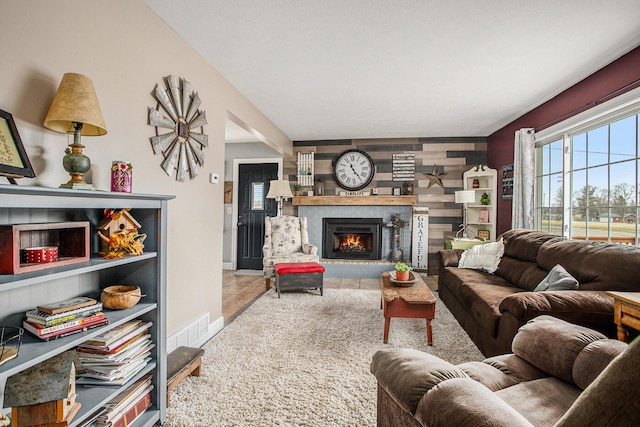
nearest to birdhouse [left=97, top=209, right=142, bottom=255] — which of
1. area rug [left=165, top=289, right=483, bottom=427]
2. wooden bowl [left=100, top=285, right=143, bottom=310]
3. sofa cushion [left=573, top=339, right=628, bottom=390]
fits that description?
wooden bowl [left=100, top=285, right=143, bottom=310]

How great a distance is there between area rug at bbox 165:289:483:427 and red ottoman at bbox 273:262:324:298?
1.11 ft

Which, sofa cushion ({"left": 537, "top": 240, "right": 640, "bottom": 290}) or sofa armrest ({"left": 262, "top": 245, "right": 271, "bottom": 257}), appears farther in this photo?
sofa armrest ({"left": 262, "top": 245, "right": 271, "bottom": 257})

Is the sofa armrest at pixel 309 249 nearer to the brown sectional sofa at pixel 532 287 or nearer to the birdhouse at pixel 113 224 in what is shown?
the brown sectional sofa at pixel 532 287

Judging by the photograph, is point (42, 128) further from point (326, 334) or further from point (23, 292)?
point (326, 334)

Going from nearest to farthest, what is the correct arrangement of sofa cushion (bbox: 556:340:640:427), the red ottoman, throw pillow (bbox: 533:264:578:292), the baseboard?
sofa cushion (bbox: 556:340:640:427)
throw pillow (bbox: 533:264:578:292)
the baseboard
the red ottoman

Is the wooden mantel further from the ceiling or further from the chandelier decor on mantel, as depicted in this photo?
the chandelier decor on mantel

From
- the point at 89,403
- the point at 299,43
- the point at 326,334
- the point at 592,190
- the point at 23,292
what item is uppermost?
the point at 299,43

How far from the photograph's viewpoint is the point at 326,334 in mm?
2967

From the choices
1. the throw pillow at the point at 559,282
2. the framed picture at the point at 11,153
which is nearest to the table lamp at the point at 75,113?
the framed picture at the point at 11,153

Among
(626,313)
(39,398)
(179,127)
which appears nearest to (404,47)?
(179,127)

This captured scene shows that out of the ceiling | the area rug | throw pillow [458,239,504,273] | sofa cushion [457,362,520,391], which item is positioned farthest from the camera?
throw pillow [458,239,504,273]

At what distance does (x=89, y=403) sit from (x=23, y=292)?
0.55m

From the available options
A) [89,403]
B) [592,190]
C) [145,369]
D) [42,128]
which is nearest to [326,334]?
[145,369]

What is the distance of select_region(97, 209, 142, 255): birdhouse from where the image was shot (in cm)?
159
